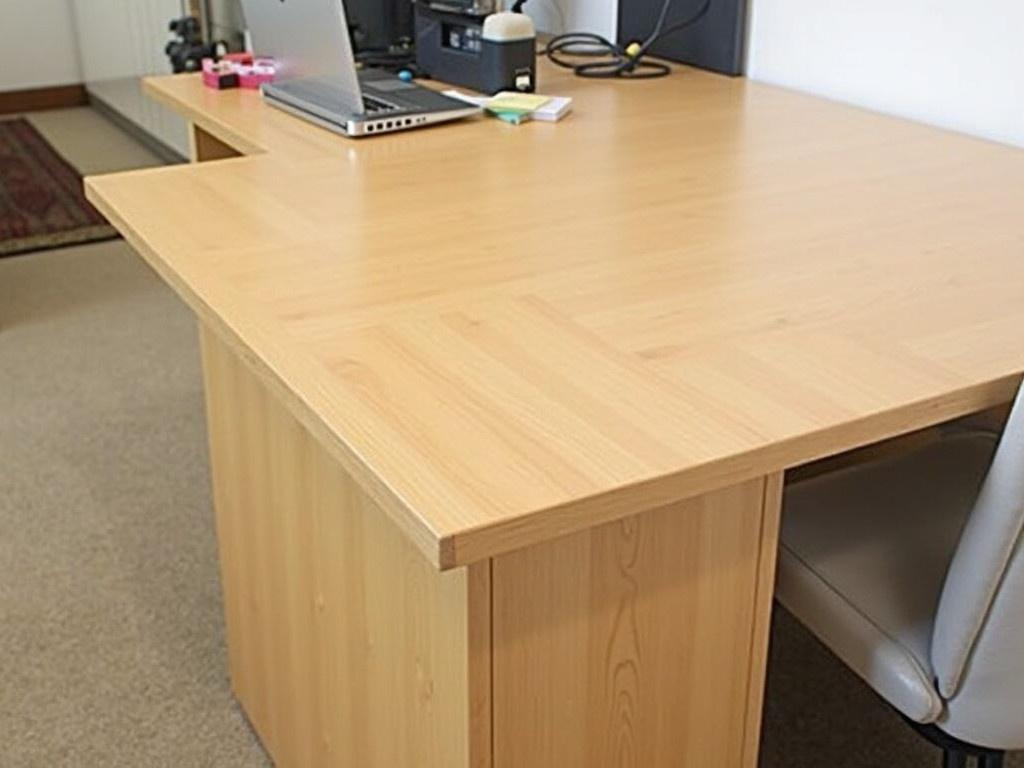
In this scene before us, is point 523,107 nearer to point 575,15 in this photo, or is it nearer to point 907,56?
point 907,56

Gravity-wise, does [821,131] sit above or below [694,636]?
above

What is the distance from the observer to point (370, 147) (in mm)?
1881

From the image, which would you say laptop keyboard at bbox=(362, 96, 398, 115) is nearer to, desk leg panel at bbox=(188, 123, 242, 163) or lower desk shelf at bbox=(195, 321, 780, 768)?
desk leg panel at bbox=(188, 123, 242, 163)

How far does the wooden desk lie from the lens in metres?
1.02

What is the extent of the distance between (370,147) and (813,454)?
104cm

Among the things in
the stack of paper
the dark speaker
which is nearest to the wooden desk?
the stack of paper

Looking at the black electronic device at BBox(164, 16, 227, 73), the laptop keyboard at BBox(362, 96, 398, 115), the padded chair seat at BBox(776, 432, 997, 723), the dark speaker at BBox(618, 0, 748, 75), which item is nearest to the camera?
the padded chair seat at BBox(776, 432, 997, 723)

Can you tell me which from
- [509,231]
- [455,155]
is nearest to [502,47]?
[455,155]

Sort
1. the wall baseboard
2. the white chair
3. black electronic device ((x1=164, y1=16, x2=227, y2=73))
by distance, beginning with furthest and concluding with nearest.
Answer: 1. the wall baseboard
2. black electronic device ((x1=164, y1=16, x2=227, y2=73))
3. the white chair

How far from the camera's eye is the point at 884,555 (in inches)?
55.1

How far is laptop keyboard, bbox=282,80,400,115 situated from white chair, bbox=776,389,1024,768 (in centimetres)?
88

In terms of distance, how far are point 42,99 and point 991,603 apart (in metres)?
5.03

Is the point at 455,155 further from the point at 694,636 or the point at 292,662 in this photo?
the point at 694,636

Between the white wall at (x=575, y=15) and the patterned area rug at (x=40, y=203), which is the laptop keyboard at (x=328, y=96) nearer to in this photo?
the white wall at (x=575, y=15)
